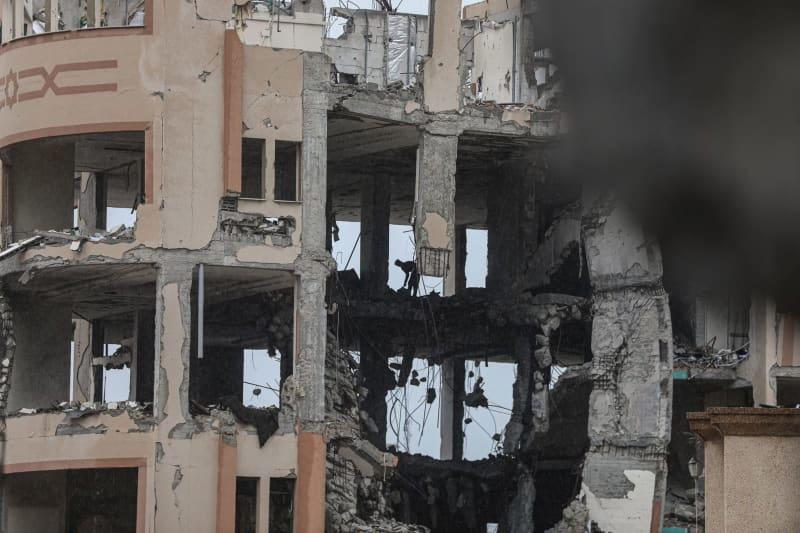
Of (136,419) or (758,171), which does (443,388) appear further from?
(758,171)

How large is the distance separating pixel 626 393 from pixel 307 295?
Result: 24.8ft

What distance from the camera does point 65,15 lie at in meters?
31.3

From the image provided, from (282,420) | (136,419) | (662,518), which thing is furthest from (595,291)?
(136,419)

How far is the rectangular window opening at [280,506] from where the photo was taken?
30.7 metres

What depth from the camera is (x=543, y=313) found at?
3628 centimetres

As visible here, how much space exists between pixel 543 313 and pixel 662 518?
5597 mm

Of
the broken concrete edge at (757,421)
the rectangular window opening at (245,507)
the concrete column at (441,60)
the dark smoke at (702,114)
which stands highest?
the concrete column at (441,60)

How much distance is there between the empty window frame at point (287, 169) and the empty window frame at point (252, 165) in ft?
1.31

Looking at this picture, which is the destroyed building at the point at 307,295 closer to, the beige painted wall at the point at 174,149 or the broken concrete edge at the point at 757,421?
the beige painted wall at the point at 174,149

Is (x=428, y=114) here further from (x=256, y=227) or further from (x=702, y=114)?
(x=702, y=114)

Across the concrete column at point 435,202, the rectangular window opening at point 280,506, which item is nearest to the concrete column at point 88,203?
the concrete column at point 435,202

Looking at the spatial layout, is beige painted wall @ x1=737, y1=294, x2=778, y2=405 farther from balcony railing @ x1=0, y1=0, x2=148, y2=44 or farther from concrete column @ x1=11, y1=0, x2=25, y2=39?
concrete column @ x1=11, y1=0, x2=25, y2=39

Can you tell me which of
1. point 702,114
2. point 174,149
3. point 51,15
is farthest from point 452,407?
point 702,114

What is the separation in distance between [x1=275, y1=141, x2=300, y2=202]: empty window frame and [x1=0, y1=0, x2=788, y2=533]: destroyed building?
114 mm
